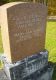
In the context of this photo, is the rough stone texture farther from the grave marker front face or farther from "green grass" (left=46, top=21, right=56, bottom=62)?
"green grass" (left=46, top=21, right=56, bottom=62)

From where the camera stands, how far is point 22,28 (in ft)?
13.4

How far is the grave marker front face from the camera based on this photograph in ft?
12.6

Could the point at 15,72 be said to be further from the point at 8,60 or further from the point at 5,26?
the point at 5,26

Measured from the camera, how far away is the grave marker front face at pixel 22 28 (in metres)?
3.85

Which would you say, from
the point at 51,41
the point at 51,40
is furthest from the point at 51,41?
the point at 51,40

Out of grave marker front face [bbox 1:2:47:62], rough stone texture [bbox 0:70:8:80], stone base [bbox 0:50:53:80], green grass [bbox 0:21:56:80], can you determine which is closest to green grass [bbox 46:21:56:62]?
green grass [bbox 0:21:56:80]

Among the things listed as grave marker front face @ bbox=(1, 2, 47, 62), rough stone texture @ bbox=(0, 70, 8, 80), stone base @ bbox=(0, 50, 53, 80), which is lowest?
rough stone texture @ bbox=(0, 70, 8, 80)

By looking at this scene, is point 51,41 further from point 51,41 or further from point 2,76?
point 2,76

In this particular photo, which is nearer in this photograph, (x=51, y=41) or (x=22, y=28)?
(x=22, y=28)

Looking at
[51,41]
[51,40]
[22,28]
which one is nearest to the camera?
[22,28]

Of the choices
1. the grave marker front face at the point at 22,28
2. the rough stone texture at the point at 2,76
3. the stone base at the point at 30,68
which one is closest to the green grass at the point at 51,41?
the stone base at the point at 30,68

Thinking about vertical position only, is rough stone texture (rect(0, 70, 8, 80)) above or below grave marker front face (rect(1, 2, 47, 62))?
below

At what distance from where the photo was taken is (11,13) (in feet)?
12.4

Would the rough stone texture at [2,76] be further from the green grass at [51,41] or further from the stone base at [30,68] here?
the green grass at [51,41]
